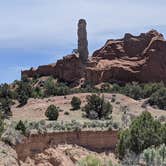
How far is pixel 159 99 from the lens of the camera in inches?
3388

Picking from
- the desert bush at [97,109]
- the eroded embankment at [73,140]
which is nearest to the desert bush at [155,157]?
the eroded embankment at [73,140]

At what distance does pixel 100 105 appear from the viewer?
76.7 meters

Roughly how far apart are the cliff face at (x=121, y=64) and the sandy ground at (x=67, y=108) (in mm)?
18150

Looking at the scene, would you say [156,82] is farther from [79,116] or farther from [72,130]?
[72,130]

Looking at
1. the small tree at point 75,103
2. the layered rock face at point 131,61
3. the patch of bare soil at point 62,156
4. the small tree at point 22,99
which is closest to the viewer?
the patch of bare soil at point 62,156

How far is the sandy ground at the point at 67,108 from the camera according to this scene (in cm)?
7806

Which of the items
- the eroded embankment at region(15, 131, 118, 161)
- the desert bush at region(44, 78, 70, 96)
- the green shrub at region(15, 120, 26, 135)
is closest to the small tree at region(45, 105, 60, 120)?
the eroded embankment at region(15, 131, 118, 161)

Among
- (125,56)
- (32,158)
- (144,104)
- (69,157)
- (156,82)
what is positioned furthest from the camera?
(125,56)

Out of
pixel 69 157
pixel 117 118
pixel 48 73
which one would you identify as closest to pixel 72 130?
pixel 69 157

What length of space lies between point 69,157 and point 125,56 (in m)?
53.6

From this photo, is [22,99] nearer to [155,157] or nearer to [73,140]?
[73,140]

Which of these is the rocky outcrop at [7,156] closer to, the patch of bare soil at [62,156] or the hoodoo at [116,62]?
the patch of bare soil at [62,156]

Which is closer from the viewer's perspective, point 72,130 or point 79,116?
point 72,130

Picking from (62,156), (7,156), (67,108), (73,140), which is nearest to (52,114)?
(67,108)
